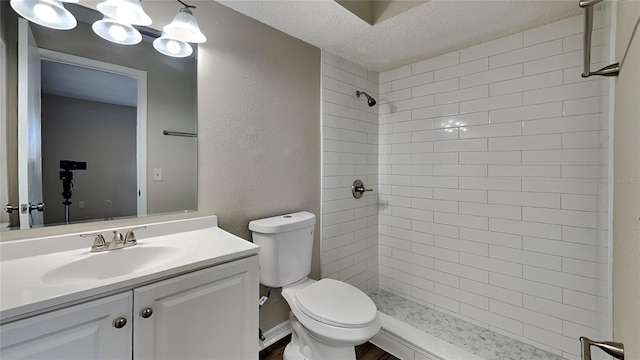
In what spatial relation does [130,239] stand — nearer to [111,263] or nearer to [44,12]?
[111,263]

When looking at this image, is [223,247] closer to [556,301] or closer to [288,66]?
[288,66]

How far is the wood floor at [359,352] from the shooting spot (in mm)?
1562

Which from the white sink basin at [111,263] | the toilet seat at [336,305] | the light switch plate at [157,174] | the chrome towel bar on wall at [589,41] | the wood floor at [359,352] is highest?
the chrome towel bar on wall at [589,41]

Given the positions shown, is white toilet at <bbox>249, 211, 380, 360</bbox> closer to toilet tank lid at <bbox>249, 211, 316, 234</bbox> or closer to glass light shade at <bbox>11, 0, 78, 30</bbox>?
toilet tank lid at <bbox>249, 211, 316, 234</bbox>

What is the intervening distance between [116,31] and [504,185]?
7.64 ft

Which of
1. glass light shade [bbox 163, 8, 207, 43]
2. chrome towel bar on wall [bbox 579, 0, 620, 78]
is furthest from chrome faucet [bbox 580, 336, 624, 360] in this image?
glass light shade [bbox 163, 8, 207, 43]

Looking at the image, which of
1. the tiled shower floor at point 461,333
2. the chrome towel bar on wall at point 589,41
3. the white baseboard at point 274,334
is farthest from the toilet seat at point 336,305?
the chrome towel bar on wall at point 589,41

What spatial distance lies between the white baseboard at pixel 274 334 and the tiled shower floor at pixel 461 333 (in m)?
0.78

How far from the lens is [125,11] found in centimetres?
107

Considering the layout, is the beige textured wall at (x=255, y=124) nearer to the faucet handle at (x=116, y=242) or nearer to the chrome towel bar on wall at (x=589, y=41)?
the faucet handle at (x=116, y=242)

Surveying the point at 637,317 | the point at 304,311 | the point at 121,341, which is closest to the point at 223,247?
the point at 121,341

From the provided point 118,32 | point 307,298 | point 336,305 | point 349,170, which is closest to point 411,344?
point 336,305

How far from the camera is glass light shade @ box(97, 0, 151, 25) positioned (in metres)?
1.03

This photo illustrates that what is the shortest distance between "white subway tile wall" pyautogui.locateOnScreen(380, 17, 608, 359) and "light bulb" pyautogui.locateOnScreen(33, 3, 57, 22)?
5.29ft
